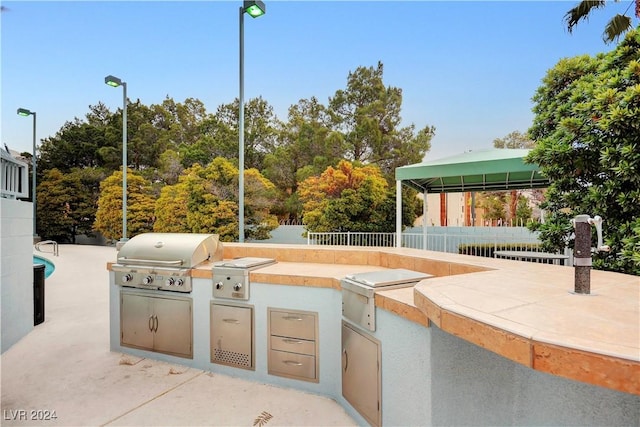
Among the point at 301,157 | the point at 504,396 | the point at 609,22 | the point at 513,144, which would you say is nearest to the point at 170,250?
the point at 504,396

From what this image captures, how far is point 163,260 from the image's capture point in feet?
9.88

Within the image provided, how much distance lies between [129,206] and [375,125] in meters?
11.5

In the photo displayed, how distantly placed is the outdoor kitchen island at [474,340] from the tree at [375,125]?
12839 mm

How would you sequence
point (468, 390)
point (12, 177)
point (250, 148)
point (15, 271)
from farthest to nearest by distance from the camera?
point (250, 148) → point (12, 177) → point (15, 271) → point (468, 390)

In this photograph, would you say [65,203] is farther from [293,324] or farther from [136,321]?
[293,324]

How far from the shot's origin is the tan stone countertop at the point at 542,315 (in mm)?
747

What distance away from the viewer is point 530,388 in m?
1.62

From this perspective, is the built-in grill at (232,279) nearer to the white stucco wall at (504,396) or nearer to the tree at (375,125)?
the white stucco wall at (504,396)

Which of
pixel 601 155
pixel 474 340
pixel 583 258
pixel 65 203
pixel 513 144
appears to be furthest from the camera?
pixel 513 144

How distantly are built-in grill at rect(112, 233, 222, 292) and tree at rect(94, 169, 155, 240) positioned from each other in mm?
13688

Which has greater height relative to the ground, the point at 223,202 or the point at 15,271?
the point at 223,202

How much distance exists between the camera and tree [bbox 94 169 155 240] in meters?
15.5

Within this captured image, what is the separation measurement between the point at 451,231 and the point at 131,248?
1137cm

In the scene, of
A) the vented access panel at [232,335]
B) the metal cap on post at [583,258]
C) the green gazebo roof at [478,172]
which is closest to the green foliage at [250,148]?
the green gazebo roof at [478,172]
